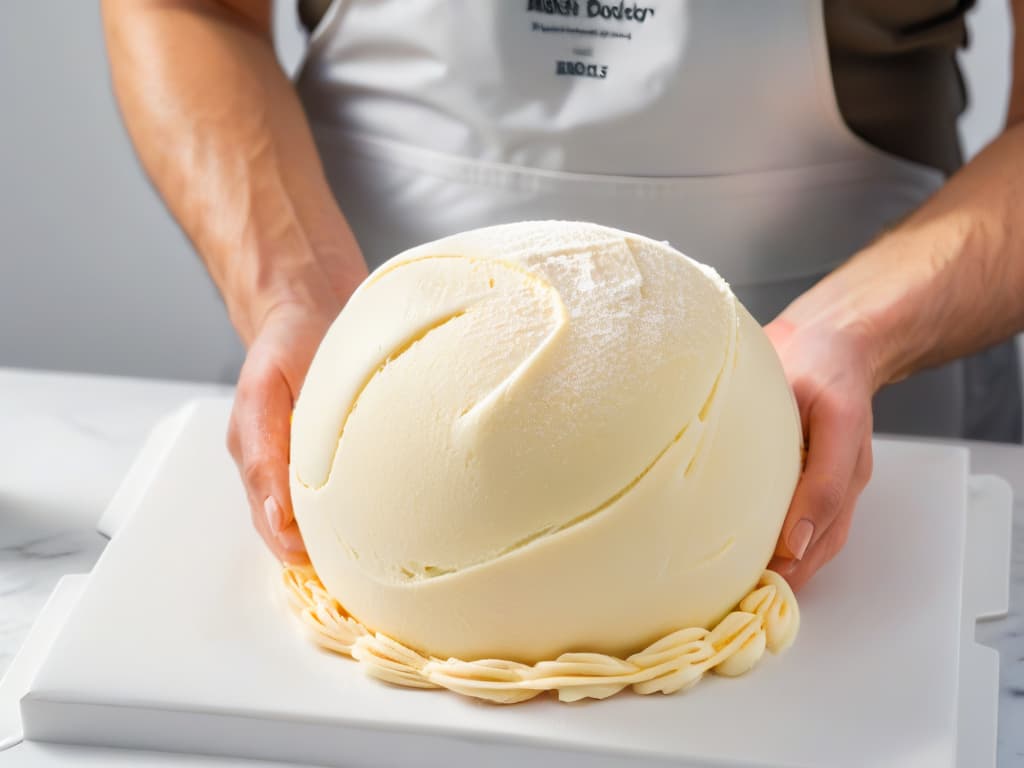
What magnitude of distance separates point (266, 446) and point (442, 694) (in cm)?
35

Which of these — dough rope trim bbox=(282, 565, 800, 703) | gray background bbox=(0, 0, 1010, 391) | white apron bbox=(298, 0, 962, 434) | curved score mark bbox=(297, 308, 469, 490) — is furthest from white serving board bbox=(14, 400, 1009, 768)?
gray background bbox=(0, 0, 1010, 391)

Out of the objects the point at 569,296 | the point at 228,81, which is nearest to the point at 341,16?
the point at 228,81

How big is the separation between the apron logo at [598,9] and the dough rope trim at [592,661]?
813mm

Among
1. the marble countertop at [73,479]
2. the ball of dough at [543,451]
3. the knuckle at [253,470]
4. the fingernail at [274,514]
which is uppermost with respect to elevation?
the ball of dough at [543,451]

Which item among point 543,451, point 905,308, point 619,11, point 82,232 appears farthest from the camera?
point 82,232

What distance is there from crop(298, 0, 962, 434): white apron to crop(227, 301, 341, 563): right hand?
0.40 meters

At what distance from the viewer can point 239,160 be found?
186 cm

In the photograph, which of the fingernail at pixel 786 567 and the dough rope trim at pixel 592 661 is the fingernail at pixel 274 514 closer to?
the dough rope trim at pixel 592 661

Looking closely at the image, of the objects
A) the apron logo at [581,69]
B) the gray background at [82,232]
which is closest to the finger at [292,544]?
the apron logo at [581,69]

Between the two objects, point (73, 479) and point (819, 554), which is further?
point (73, 479)

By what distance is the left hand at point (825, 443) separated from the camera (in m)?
1.31

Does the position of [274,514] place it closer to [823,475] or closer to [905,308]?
[823,475]

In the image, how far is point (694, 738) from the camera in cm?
114

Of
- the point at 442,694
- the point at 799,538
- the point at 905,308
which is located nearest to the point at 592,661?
the point at 442,694
